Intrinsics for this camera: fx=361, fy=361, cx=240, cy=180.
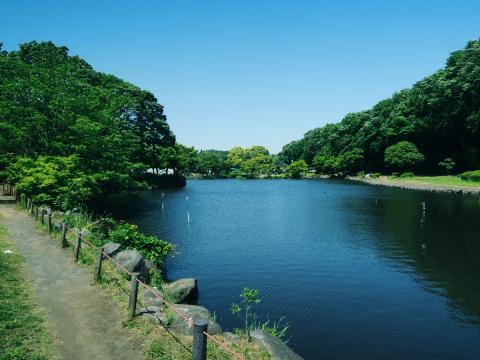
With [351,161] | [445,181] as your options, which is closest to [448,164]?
[445,181]

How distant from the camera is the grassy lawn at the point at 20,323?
8.07 meters

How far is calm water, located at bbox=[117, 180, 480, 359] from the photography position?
12.2 m

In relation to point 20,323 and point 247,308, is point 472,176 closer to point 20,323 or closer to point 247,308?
point 247,308

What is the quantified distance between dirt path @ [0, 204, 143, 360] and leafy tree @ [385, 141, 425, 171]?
76897 millimetres

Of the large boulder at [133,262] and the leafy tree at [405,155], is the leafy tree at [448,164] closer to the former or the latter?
the leafy tree at [405,155]

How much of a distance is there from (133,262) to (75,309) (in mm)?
3930

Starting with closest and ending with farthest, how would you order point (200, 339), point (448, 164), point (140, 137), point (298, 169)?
point (200, 339), point (140, 137), point (448, 164), point (298, 169)

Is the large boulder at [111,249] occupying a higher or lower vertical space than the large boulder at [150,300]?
higher

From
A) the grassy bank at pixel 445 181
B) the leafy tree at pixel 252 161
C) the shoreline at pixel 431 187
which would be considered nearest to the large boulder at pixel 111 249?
the shoreline at pixel 431 187

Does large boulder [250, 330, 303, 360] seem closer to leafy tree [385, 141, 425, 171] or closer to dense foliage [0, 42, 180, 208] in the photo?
dense foliage [0, 42, 180, 208]

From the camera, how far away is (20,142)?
32.2 metres

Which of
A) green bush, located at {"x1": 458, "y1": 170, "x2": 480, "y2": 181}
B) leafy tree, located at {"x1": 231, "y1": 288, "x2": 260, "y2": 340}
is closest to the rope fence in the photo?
leafy tree, located at {"x1": 231, "y1": 288, "x2": 260, "y2": 340}

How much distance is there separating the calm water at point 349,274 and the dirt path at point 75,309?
188 inches

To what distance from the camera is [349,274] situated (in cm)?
1883
